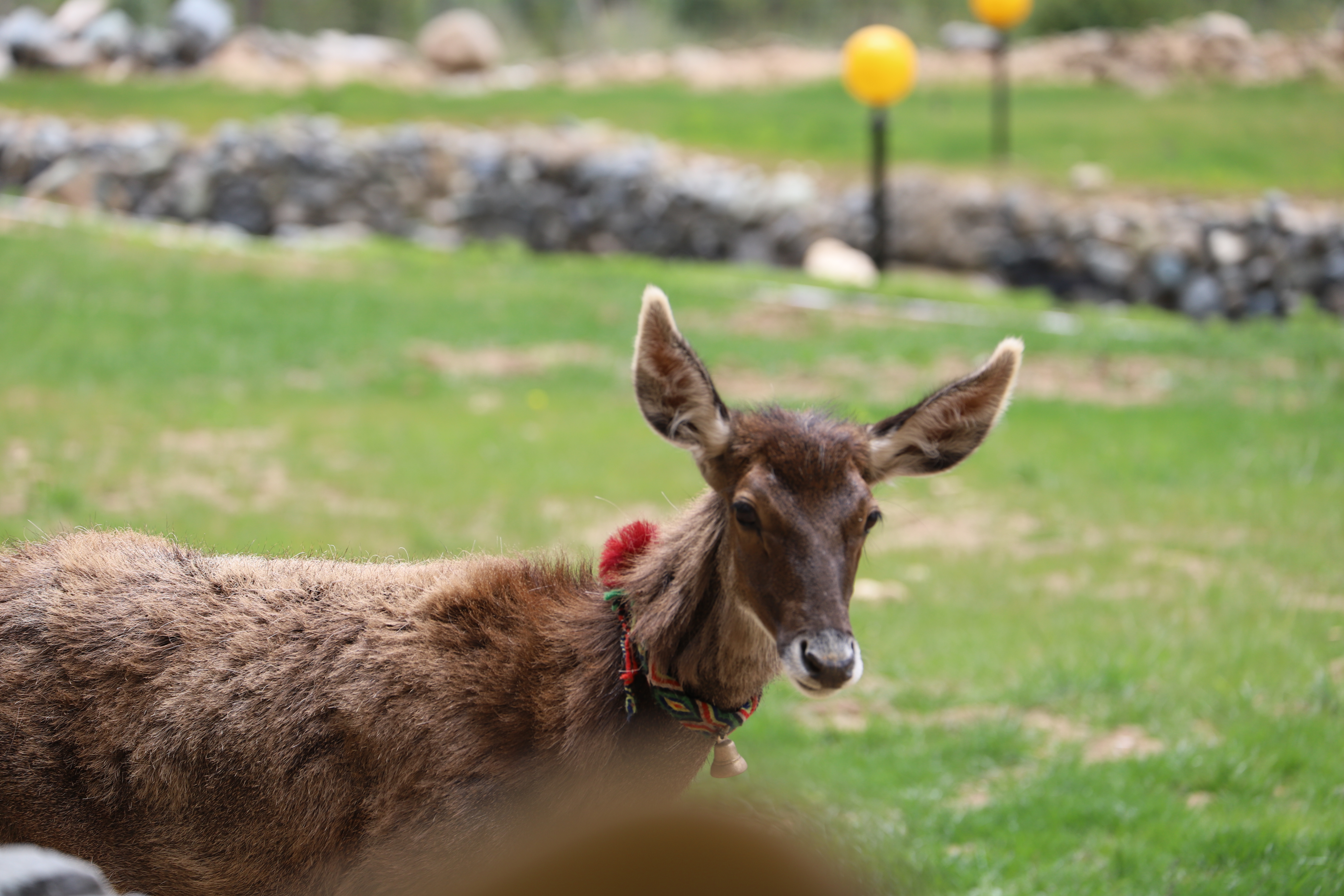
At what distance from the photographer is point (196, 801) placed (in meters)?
3.31

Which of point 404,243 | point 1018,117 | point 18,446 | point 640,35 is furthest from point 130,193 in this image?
point 640,35

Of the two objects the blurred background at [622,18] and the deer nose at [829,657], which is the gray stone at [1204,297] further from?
the blurred background at [622,18]

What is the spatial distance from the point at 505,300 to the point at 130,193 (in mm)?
9879

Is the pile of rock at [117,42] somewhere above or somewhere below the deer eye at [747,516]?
below

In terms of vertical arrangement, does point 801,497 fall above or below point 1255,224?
above

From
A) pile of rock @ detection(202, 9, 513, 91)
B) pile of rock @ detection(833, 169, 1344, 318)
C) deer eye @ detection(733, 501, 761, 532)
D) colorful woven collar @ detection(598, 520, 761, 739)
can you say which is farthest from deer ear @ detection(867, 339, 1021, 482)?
pile of rock @ detection(202, 9, 513, 91)

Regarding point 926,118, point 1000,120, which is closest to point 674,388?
point 1000,120

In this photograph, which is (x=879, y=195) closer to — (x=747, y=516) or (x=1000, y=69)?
(x=1000, y=69)

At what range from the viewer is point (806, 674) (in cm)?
303

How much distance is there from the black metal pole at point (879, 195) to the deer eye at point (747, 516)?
48.5 feet

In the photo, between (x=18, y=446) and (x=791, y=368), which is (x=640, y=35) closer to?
(x=791, y=368)

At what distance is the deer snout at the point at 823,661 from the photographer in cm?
301

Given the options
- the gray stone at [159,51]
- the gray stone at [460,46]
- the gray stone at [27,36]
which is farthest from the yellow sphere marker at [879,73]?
the gray stone at [27,36]

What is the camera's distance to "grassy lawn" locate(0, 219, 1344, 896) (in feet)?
17.1
